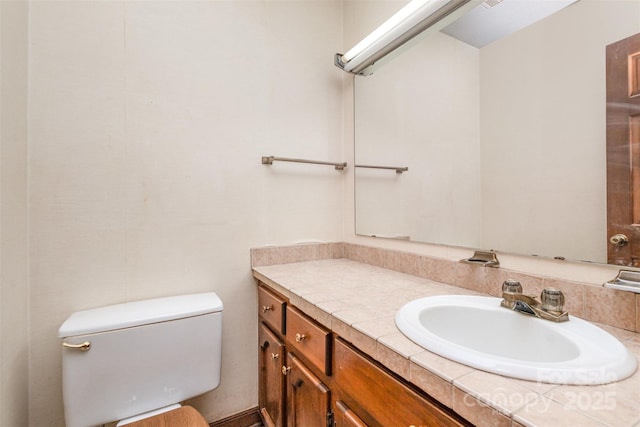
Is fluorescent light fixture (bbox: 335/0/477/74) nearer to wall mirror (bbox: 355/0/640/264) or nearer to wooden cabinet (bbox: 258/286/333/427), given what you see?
wall mirror (bbox: 355/0/640/264)

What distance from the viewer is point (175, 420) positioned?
99cm

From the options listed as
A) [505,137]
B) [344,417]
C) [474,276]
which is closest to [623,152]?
[505,137]

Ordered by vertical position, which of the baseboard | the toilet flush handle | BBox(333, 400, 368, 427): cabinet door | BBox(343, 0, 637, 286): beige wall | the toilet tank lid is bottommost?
the baseboard

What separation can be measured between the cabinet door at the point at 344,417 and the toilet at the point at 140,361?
0.50 m

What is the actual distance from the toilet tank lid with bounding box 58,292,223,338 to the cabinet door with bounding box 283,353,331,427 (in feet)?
1.30

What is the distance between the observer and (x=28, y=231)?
103cm

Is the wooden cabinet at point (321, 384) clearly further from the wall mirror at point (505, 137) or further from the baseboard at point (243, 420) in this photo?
the wall mirror at point (505, 137)

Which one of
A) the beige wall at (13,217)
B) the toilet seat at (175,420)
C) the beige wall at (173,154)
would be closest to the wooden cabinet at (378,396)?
the toilet seat at (175,420)

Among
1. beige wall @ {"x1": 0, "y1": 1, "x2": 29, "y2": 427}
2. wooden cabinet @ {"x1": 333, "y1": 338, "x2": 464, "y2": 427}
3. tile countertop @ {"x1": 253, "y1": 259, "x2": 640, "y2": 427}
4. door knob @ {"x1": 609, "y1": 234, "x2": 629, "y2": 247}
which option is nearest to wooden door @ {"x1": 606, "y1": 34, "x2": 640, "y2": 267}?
door knob @ {"x1": 609, "y1": 234, "x2": 629, "y2": 247}

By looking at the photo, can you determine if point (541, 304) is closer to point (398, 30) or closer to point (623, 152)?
point (623, 152)

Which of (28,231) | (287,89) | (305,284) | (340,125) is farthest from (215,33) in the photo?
(305,284)

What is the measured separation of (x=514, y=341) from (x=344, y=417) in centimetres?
50

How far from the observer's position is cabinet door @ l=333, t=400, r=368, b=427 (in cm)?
71

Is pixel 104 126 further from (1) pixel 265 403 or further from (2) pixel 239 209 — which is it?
(1) pixel 265 403
